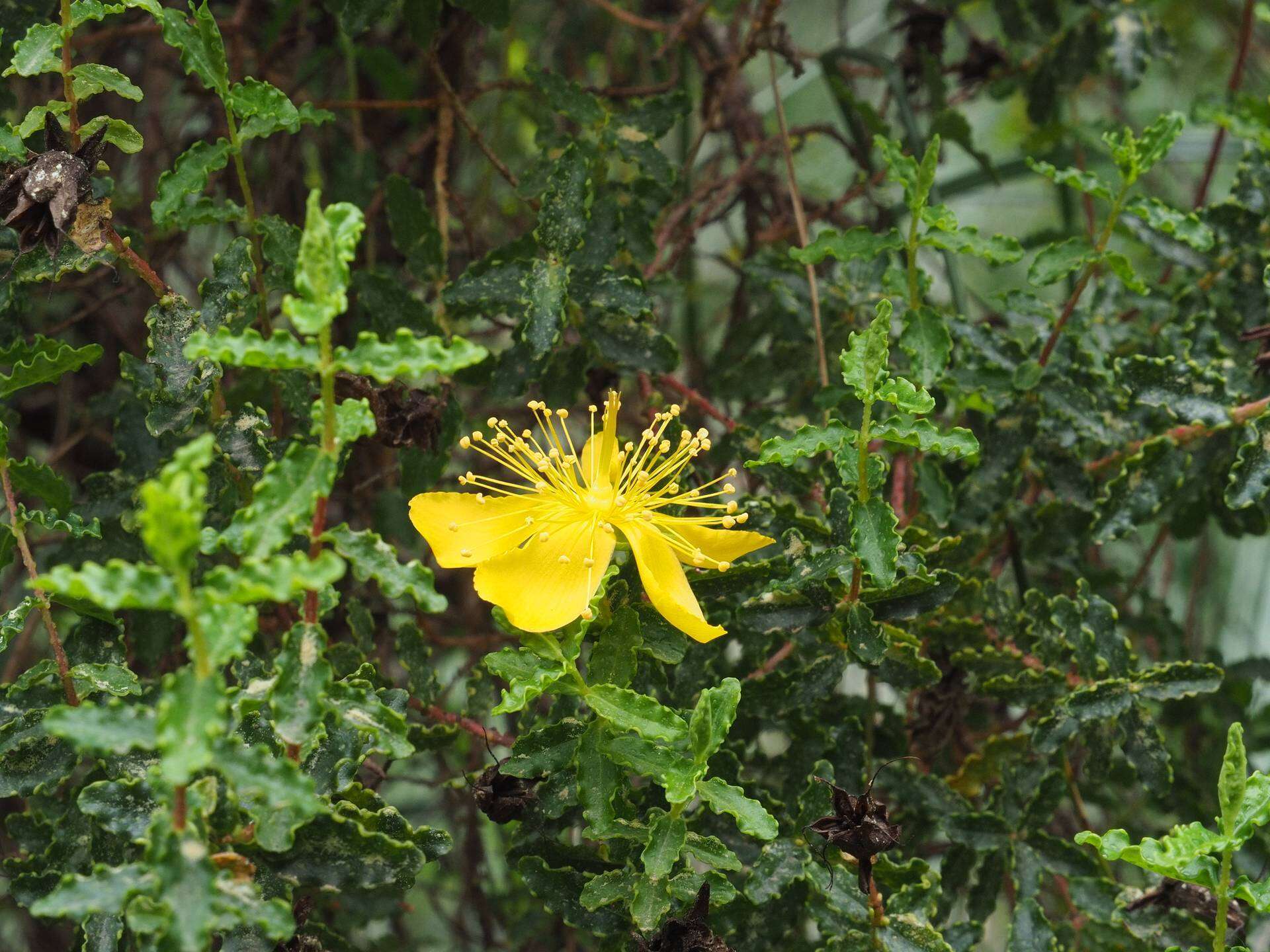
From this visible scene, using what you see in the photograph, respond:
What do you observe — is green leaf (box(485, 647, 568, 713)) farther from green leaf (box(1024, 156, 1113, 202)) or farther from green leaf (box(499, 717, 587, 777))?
green leaf (box(1024, 156, 1113, 202))

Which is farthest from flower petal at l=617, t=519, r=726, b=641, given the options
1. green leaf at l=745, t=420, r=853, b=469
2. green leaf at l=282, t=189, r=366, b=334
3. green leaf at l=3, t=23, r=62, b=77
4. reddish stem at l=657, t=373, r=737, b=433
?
green leaf at l=3, t=23, r=62, b=77

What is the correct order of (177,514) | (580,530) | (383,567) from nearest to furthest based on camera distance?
1. (177,514)
2. (383,567)
3. (580,530)

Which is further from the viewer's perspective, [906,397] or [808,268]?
[808,268]

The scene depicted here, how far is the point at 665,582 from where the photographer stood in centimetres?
92

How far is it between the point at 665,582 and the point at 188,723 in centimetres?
41

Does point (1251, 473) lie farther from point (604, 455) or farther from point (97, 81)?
point (97, 81)

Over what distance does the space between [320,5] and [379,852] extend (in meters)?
1.02

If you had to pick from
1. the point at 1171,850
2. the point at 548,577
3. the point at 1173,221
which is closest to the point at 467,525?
the point at 548,577

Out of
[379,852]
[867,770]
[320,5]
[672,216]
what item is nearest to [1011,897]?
[867,770]

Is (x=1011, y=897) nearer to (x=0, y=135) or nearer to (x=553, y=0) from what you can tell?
(x=0, y=135)

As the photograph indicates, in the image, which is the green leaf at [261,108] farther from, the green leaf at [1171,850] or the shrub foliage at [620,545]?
the green leaf at [1171,850]

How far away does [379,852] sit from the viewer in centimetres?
79

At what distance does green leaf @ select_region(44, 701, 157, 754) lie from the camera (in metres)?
0.62

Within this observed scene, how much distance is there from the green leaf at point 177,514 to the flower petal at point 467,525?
0.35 m
